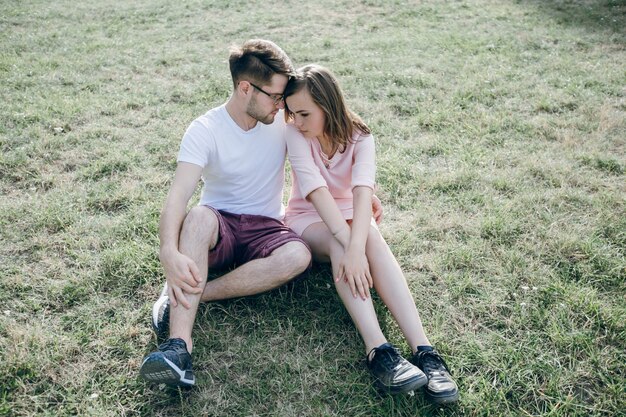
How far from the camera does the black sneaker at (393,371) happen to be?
2.69 meters

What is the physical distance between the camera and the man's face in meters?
3.34

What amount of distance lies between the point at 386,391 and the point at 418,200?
225 cm

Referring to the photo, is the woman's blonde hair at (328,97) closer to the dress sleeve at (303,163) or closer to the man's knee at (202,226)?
the dress sleeve at (303,163)

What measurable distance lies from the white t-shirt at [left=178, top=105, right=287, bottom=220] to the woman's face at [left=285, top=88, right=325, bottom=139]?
30 cm

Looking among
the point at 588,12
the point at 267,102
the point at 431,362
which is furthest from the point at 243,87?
the point at 588,12

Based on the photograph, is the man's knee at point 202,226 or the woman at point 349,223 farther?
the man's knee at point 202,226

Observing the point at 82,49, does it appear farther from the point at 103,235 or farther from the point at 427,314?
the point at 427,314

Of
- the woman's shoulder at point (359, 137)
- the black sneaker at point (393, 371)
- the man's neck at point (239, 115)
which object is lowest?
the black sneaker at point (393, 371)

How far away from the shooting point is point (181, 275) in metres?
2.88

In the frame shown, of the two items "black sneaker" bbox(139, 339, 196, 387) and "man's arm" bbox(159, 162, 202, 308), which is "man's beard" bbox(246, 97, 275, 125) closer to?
"man's arm" bbox(159, 162, 202, 308)

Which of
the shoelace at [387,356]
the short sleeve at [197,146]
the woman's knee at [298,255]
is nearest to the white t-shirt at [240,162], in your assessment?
the short sleeve at [197,146]

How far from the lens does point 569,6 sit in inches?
434

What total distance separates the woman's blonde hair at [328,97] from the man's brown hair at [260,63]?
0.11m

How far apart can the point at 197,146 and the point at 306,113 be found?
750 mm
